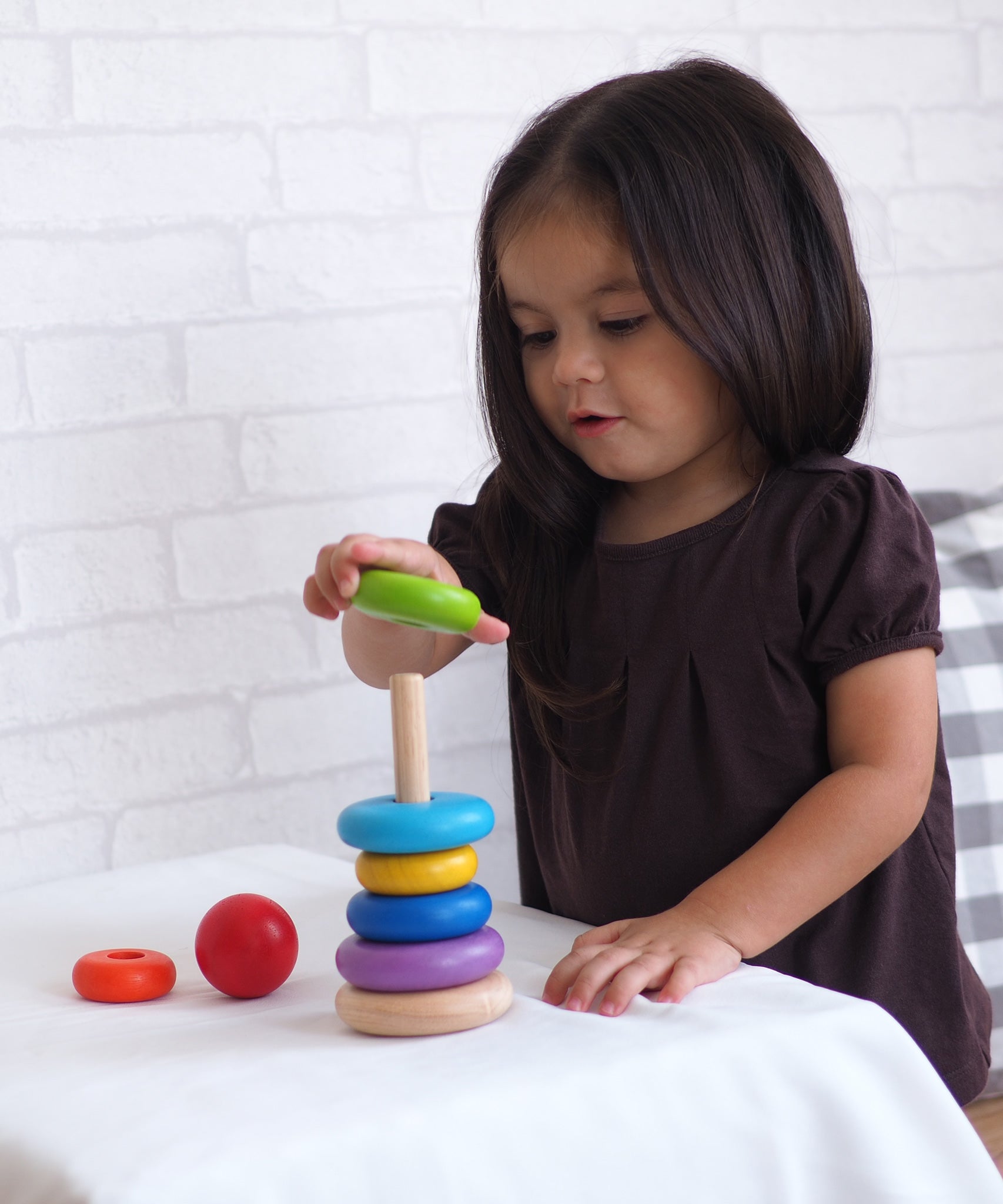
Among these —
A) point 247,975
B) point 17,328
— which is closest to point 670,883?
point 247,975

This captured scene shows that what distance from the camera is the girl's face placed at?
86 centimetres

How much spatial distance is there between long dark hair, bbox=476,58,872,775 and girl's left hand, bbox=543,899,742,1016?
0.77ft

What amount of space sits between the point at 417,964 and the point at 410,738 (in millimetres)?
108

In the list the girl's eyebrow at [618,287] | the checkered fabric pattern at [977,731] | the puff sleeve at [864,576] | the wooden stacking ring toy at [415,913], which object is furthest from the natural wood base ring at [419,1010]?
the checkered fabric pattern at [977,731]

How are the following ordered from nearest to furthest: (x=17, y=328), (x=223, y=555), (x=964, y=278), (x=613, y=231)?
1. (x=613, y=231)
2. (x=17, y=328)
3. (x=223, y=555)
4. (x=964, y=278)

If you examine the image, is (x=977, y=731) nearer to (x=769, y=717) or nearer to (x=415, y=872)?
(x=769, y=717)

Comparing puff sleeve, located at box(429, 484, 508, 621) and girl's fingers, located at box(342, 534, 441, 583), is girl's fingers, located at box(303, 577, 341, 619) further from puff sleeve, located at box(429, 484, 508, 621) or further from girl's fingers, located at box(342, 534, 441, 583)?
puff sleeve, located at box(429, 484, 508, 621)

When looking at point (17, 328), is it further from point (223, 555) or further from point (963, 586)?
point (963, 586)

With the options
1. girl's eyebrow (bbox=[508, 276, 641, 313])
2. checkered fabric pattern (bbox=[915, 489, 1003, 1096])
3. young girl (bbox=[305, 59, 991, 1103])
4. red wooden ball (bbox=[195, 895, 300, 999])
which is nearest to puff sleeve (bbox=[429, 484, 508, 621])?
young girl (bbox=[305, 59, 991, 1103])

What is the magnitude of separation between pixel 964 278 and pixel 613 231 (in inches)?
33.9

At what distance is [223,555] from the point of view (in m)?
1.24

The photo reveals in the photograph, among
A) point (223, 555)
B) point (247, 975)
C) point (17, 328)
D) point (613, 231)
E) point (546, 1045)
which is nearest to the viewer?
point (546, 1045)

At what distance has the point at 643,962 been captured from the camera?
2.26ft

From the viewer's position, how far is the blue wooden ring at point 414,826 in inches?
24.5
